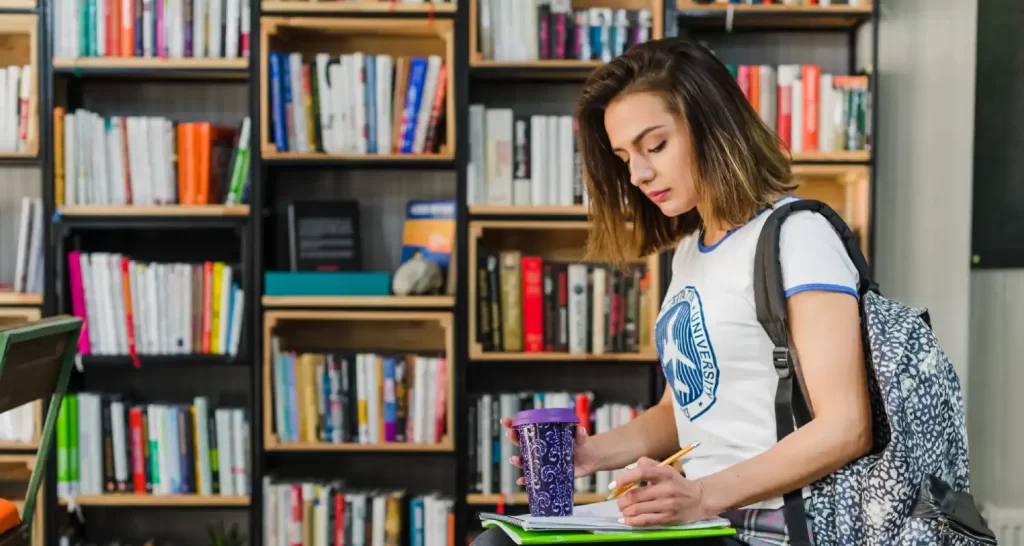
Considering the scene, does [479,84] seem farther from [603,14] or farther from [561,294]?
[561,294]

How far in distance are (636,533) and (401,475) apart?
79.5 inches

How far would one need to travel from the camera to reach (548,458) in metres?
Answer: 1.22

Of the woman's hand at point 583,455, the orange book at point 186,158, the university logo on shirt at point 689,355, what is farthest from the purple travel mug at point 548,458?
the orange book at point 186,158

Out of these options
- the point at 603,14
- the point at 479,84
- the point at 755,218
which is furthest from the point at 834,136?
the point at 755,218

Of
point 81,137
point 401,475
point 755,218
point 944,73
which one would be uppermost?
point 944,73

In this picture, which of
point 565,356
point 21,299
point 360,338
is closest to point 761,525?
point 565,356

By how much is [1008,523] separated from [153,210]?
8.45 feet

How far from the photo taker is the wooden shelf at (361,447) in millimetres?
2754

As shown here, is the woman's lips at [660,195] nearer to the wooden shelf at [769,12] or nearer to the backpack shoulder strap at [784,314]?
the backpack shoulder strap at [784,314]

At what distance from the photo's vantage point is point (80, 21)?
2756 mm

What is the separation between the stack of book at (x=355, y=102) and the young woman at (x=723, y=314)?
125cm

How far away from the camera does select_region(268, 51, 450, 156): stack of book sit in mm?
2754

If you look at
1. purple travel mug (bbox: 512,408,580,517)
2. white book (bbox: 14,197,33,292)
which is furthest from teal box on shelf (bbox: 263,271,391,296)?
purple travel mug (bbox: 512,408,580,517)

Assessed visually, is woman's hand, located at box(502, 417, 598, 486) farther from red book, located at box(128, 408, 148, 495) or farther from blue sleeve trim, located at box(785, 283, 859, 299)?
red book, located at box(128, 408, 148, 495)
